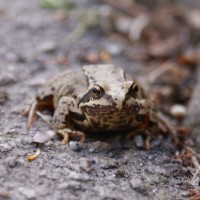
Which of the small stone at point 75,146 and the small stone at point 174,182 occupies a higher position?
the small stone at point 75,146

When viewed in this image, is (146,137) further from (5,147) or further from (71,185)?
(5,147)

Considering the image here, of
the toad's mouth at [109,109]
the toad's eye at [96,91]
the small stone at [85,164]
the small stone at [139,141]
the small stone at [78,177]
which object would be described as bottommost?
the small stone at [78,177]

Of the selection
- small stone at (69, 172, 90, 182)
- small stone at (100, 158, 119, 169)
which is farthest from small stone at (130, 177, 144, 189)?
small stone at (69, 172, 90, 182)

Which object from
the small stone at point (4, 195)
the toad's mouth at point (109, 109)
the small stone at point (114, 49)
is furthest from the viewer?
the small stone at point (114, 49)

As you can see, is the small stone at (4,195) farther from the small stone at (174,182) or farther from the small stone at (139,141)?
the small stone at (139,141)

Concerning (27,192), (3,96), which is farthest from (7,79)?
(27,192)

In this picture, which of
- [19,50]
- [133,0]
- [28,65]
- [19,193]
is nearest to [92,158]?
[19,193]

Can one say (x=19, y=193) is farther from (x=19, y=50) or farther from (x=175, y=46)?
(x=175, y=46)

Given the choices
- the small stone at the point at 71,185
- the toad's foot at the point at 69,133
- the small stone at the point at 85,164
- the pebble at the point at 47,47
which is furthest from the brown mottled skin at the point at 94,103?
the pebble at the point at 47,47
